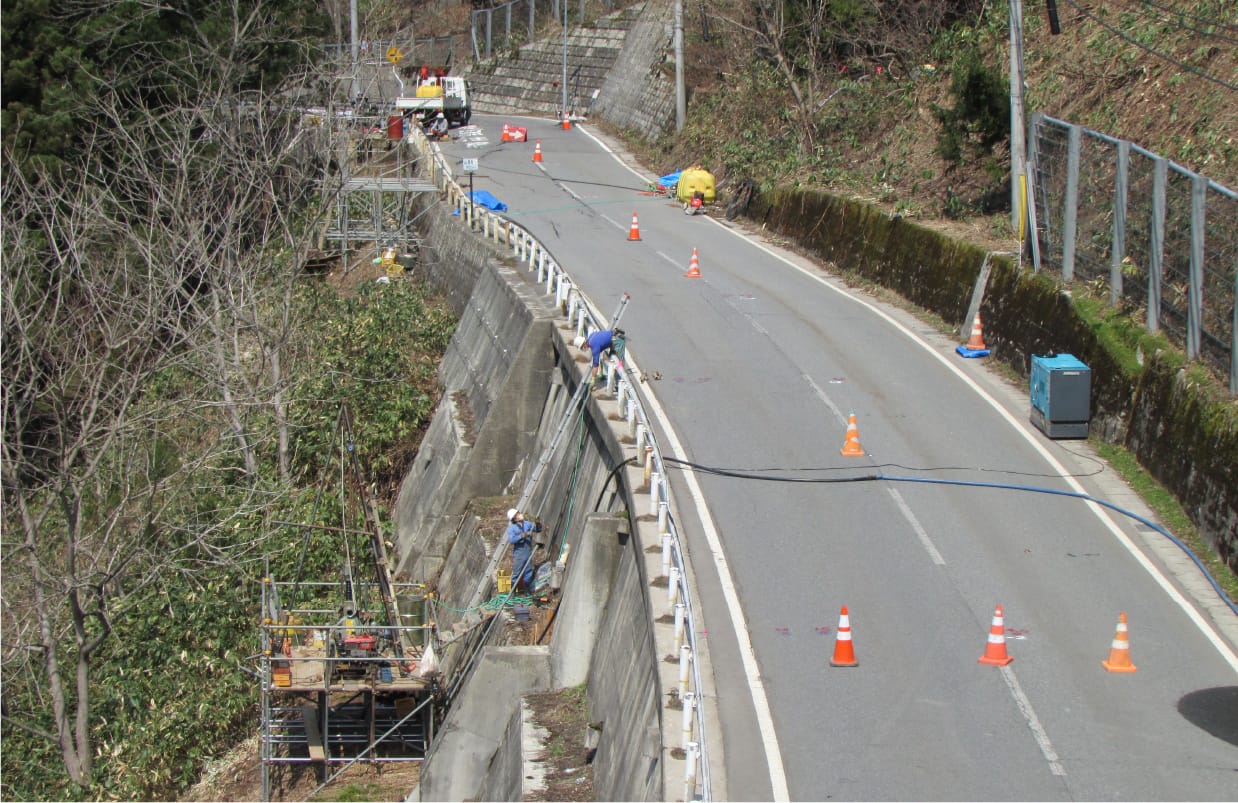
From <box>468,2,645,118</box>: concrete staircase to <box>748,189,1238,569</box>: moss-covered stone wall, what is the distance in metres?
25.2

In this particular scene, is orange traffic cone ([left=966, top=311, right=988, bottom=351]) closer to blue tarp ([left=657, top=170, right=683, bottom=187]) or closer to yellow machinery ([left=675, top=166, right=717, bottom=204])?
yellow machinery ([left=675, top=166, right=717, bottom=204])

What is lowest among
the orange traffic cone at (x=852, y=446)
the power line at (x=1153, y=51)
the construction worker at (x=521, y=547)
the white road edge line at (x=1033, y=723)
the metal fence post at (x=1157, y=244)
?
the construction worker at (x=521, y=547)

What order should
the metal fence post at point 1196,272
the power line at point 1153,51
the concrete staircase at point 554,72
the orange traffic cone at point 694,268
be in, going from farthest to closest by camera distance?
the concrete staircase at point 554,72, the orange traffic cone at point 694,268, the power line at point 1153,51, the metal fence post at point 1196,272

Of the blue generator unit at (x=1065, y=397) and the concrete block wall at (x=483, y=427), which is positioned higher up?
the blue generator unit at (x=1065, y=397)

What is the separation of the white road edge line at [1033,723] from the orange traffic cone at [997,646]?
7cm

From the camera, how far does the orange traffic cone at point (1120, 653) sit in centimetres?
1234

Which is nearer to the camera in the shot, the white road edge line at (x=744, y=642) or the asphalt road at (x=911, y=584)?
the white road edge line at (x=744, y=642)

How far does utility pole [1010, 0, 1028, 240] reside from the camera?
896 inches

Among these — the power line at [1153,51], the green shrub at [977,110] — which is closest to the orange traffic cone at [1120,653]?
the power line at [1153,51]

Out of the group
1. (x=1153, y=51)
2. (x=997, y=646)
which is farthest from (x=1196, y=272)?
(x=1153, y=51)

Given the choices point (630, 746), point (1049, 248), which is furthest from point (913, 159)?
point (630, 746)

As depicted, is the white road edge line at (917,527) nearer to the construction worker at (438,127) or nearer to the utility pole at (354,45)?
the utility pole at (354,45)

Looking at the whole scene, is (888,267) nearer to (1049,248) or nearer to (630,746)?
(1049,248)

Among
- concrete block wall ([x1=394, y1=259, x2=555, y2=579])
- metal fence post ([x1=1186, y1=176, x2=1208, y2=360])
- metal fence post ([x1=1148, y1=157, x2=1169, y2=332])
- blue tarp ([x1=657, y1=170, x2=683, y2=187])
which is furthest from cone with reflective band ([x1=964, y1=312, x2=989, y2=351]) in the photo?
blue tarp ([x1=657, y1=170, x2=683, y2=187])
